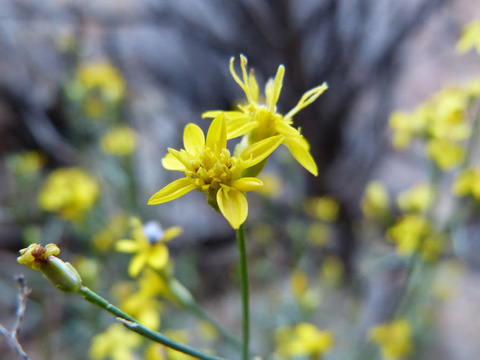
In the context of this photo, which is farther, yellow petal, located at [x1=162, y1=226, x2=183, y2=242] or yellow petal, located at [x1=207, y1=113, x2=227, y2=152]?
yellow petal, located at [x1=162, y1=226, x2=183, y2=242]

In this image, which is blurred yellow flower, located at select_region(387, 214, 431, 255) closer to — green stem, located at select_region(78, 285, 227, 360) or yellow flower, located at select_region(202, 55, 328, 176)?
yellow flower, located at select_region(202, 55, 328, 176)

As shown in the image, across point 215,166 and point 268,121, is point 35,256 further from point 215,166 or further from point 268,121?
point 268,121

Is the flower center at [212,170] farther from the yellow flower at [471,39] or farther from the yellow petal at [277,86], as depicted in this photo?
the yellow flower at [471,39]

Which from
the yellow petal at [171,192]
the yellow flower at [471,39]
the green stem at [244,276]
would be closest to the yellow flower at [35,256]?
the yellow petal at [171,192]

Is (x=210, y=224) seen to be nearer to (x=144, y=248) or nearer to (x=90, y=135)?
(x=90, y=135)

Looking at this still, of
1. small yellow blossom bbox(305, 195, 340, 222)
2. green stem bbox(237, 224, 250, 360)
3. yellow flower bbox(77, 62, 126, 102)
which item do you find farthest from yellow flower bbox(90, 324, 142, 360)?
small yellow blossom bbox(305, 195, 340, 222)
